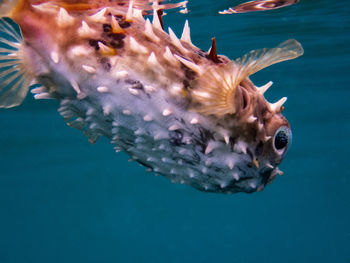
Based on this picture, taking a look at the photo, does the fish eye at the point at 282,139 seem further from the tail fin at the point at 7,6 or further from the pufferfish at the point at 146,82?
the tail fin at the point at 7,6

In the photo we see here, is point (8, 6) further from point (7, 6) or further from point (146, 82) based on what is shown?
point (146, 82)

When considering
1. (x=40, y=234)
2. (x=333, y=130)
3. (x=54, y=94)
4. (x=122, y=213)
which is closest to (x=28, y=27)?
(x=54, y=94)

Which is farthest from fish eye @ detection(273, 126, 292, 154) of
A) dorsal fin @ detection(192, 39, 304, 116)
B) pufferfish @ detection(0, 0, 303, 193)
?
dorsal fin @ detection(192, 39, 304, 116)

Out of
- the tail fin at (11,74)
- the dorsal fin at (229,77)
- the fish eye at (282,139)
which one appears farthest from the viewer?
the fish eye at (282,139)

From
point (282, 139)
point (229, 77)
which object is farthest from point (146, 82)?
point (282, 139)

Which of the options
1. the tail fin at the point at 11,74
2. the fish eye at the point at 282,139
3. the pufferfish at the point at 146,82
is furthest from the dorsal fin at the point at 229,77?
the tail fin at the point at 11,74

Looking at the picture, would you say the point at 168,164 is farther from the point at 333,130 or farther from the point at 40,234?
the point at 40,234
